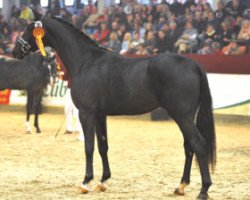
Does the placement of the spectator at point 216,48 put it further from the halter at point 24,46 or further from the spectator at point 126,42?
the halter at point 24,46

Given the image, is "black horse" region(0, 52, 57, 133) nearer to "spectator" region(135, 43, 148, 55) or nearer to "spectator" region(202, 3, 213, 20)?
"spectator" region(135, 43, 148, 55)

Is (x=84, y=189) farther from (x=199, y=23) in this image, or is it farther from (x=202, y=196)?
(x=199, y=23)

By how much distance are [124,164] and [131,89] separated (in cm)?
260

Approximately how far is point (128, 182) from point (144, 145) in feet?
12.7

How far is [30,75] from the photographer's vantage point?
14641mm

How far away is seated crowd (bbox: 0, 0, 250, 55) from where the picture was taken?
16500 mm

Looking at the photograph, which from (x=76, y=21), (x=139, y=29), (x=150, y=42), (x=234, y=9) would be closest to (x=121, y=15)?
(x=139, y=29)

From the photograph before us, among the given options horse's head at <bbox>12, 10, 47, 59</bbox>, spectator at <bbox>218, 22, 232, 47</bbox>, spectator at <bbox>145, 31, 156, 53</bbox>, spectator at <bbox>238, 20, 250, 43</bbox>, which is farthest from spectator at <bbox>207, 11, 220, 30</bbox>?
horse's head at <bbox>12, 10, 47, 59</bbox>

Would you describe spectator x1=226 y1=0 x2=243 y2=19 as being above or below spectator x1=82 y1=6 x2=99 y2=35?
above

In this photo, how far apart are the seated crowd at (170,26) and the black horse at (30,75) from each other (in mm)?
1576

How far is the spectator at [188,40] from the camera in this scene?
1700 centimetres

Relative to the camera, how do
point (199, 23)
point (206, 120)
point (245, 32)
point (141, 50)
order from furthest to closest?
point (141, 50), point (199, 23), point (245, 32), point (206, 120)

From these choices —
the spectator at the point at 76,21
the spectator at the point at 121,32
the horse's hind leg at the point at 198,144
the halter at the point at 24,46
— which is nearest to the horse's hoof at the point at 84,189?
the horse's hind leg at the point at 198,144

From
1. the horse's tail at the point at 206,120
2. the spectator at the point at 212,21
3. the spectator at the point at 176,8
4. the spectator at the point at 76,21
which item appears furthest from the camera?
the spectator at the point at 76,21
